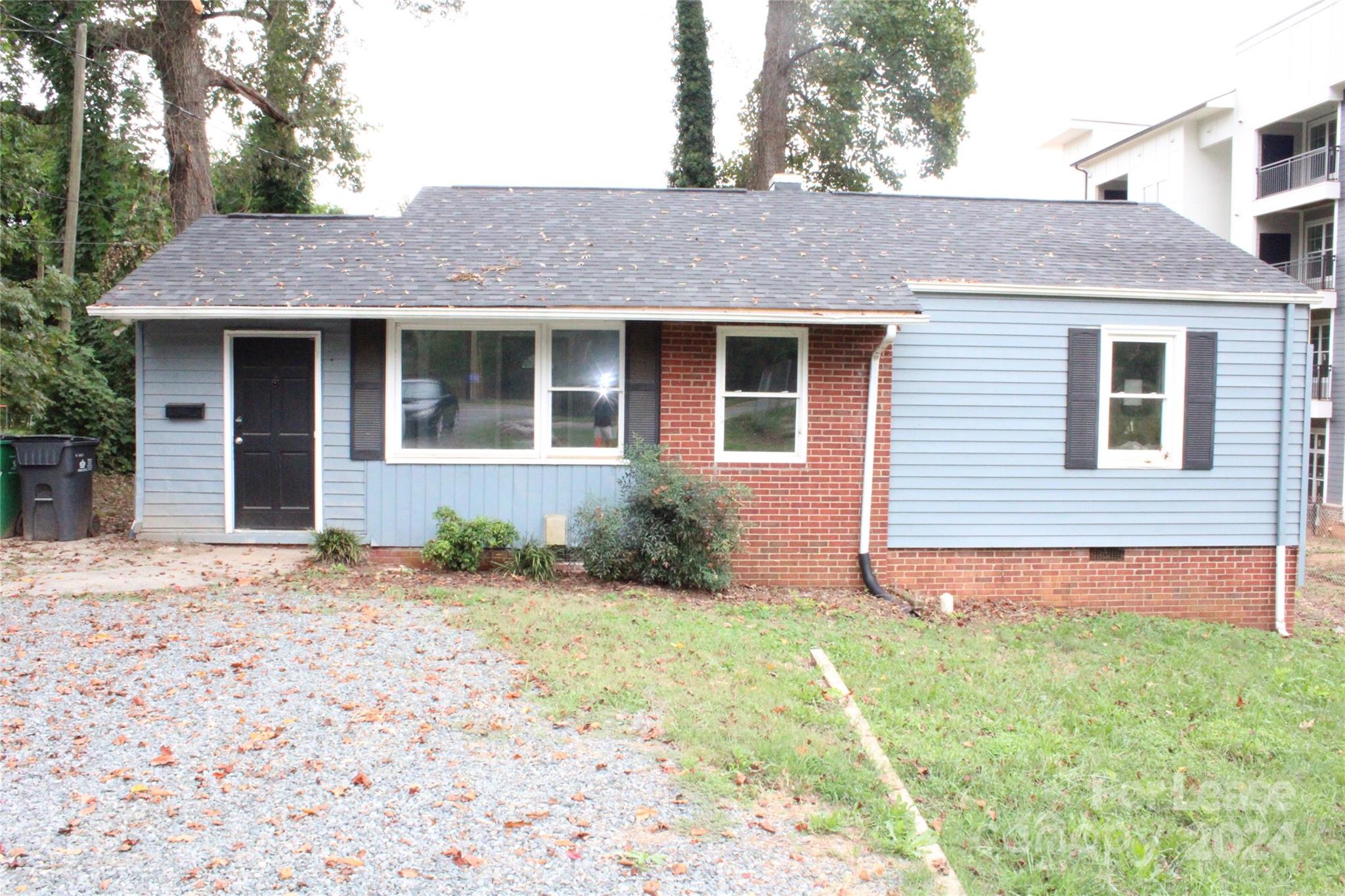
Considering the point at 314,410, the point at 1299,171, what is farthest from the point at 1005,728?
the point at 1299,171

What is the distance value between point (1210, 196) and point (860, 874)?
2979 centimetres

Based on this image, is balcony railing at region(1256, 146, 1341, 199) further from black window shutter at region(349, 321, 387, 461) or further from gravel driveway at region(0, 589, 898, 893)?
gravel driveway at region(0, 589, 898, 893)

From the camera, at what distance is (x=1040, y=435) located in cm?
1044

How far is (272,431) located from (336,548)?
1.45m

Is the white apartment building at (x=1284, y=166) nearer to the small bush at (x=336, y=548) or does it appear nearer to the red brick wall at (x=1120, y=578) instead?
the red brick wall at (x=1120, y=578)

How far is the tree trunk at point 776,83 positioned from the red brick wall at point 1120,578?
15.8 meters

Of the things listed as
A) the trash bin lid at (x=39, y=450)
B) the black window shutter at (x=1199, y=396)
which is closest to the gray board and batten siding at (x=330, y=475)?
the trash bin lid at (x=39, y=450)

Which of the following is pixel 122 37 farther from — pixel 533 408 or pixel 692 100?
pixel 533 408

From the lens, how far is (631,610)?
8.08 m

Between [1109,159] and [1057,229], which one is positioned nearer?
[1057,229]

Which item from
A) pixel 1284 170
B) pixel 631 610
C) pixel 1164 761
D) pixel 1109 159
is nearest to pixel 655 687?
pixel 631 610

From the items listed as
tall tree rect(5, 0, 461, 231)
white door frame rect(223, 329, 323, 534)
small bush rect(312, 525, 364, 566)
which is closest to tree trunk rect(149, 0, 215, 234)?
tall tree rect(5, 0, 461, 231)

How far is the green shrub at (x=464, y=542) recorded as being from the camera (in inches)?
370

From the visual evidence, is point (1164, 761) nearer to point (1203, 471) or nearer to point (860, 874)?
point (860, 874)
